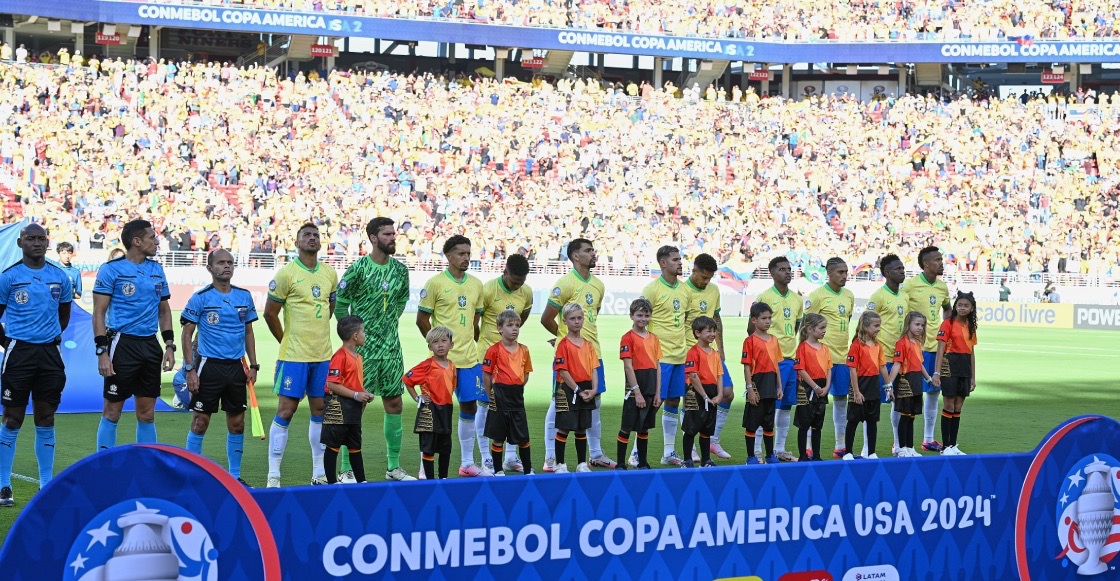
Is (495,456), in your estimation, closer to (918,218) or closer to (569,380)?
(569,380)

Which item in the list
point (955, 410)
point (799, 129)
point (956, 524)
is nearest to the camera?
point (956, 524)

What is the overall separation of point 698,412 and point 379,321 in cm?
271

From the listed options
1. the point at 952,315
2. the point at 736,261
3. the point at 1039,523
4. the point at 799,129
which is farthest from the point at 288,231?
the point at 1039,523

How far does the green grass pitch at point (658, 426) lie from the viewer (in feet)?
35.7

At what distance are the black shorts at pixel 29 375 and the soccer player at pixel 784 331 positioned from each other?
5928 mm

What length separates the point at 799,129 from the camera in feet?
152

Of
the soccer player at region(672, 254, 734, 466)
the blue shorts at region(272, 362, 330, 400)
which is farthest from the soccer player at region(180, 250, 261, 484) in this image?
the soccer player at region(672, 254, 734, 466)

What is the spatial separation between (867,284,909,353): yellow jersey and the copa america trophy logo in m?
5.87

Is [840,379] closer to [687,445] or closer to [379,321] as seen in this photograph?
[687,445]

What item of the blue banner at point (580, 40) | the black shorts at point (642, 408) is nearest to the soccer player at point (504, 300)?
the black shorts at point (642, 408)

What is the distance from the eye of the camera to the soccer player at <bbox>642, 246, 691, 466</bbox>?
1092 centimetres

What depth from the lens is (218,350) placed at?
359 inches

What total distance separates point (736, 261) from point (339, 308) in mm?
28680

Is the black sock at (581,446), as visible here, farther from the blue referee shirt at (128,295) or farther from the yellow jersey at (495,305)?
the blue referee shirt at (128,295)
